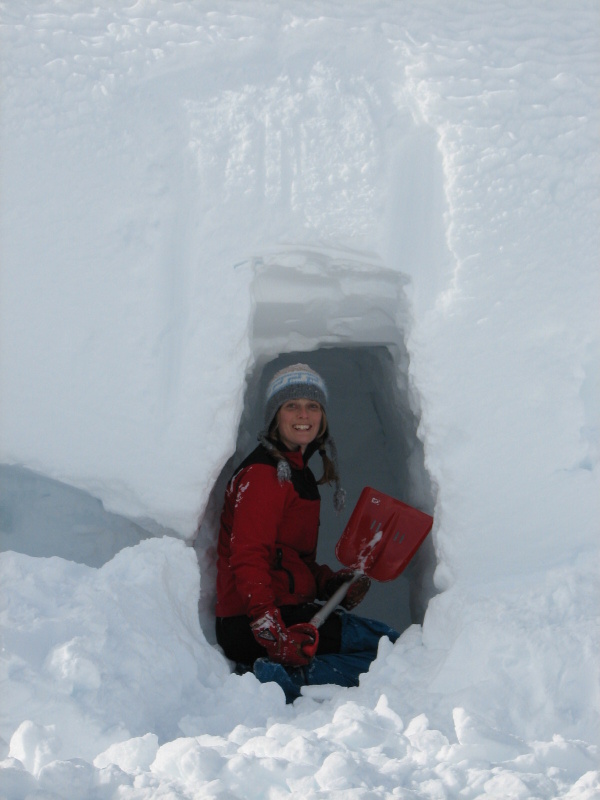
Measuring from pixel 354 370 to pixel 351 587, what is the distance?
1.64m

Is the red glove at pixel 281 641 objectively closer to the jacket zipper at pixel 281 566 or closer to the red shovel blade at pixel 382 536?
the jacket zipper at pixel 281 566

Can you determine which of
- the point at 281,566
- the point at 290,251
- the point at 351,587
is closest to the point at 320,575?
the point at 351,587

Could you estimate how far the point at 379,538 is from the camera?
2820mm

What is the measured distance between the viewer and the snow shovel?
2734mm

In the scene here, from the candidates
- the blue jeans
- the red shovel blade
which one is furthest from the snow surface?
the red shovel blade

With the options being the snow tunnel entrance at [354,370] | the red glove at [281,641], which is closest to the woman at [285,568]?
the red glove at [281,641]

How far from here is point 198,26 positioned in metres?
2.46

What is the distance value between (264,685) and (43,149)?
174cm

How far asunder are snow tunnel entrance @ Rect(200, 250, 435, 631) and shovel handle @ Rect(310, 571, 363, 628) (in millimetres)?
288

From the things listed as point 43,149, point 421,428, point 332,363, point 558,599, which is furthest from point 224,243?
point 332,363

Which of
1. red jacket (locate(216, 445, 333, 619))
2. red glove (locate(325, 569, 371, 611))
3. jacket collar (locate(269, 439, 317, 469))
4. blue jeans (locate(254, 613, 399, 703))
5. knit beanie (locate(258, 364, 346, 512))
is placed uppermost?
knit beanie (locate(258, 364, 346, 512))

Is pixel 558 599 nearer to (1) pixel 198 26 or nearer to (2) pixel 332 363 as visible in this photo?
(1) pixel 198 26

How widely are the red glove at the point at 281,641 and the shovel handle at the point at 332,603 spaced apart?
12cm

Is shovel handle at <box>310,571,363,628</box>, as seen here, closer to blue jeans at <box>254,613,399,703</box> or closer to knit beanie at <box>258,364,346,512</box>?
blue jeans at <box>254,613,399,703</box>
